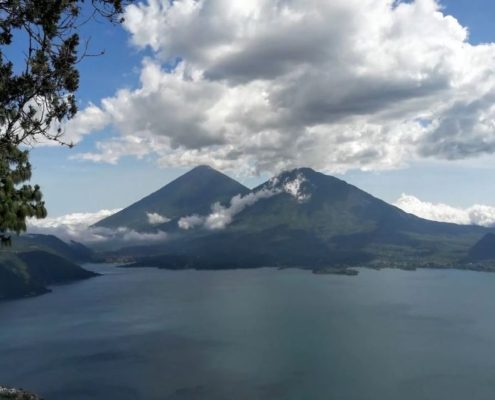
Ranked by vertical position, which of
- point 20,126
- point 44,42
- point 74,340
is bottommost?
point 74,340

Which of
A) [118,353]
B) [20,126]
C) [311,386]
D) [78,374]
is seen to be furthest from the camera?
[118,353]

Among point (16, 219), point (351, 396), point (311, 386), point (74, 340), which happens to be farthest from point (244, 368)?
point (16, 219)

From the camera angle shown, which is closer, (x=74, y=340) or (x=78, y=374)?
(x=78, y=374)

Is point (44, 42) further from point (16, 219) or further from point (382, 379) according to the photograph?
point (382, 379)

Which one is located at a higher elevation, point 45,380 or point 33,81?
point 33,81

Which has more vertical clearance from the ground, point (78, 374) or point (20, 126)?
point (20, 126)

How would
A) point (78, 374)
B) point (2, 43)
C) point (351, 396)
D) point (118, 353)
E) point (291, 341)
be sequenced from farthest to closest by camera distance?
point (291, 341)
point (118, 353)
point (78, 374)
point (351, 396)
point (2, 43)

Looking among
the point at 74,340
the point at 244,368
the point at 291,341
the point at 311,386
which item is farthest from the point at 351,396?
the point at 74,340

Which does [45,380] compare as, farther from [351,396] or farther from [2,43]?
[2,43]

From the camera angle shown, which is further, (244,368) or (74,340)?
(74,340)
